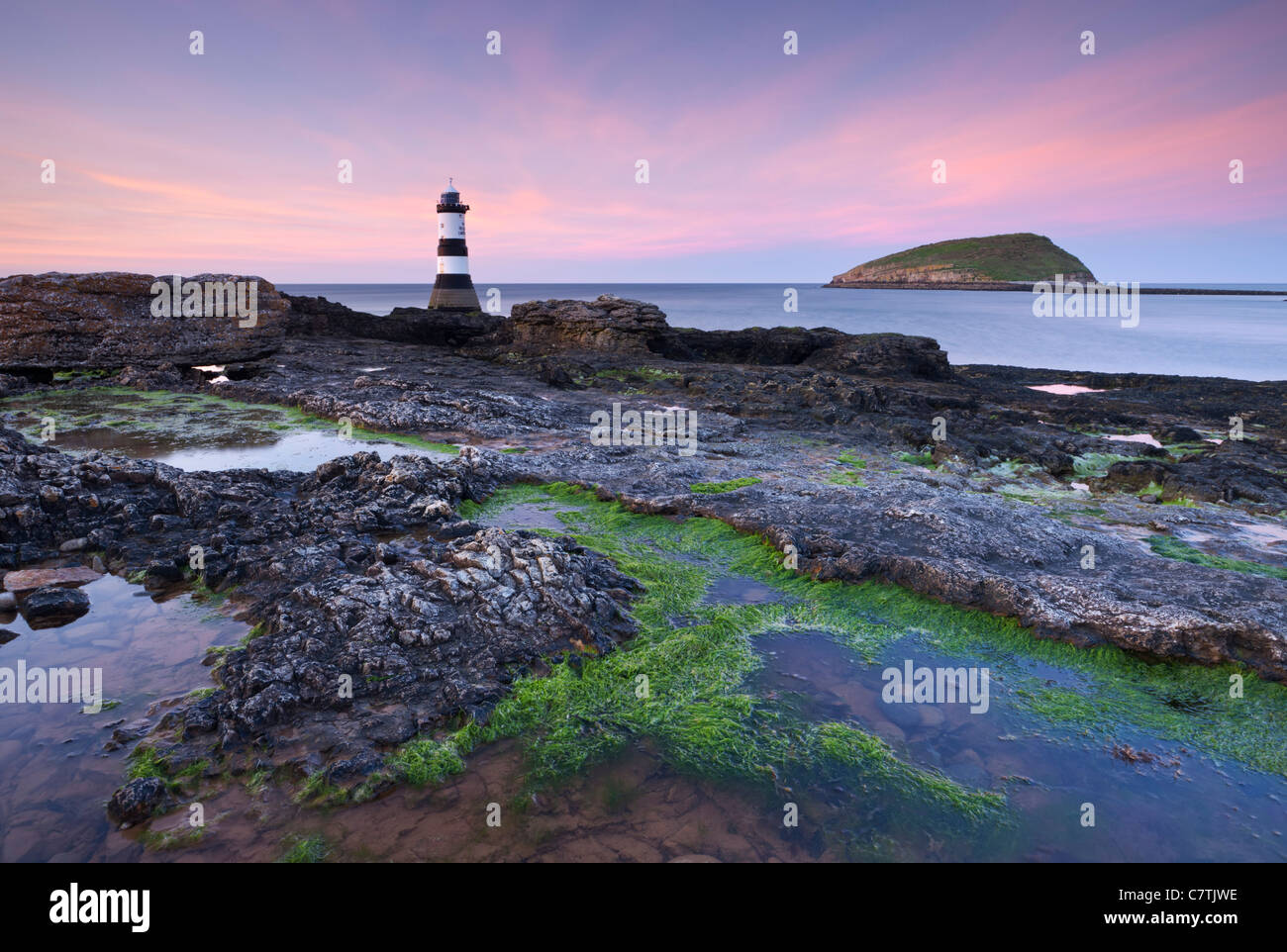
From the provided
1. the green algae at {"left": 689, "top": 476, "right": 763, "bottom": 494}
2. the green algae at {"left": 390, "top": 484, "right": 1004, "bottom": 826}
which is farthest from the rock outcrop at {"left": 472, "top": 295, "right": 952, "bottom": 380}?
the green algae at {"left": 390, "top": 484, "right": 1004, "bottom": 826}

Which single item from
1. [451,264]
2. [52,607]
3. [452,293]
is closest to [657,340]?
[452,293]

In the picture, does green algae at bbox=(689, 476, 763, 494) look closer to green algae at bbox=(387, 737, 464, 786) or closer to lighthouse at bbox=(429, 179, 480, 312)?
green algae at bbox=(387, 737, 464, 786)

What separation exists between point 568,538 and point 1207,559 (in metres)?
9.78

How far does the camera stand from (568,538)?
10078mm

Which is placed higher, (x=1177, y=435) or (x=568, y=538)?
(x=1177, y=435)

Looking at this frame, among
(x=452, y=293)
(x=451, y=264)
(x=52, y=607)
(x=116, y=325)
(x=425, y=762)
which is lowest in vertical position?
(x=425, y=762)

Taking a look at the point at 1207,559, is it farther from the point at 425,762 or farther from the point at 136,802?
the point at 136,802

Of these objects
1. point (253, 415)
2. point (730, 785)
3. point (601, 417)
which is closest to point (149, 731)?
point (730, 785)

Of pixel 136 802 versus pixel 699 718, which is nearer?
pixel 136 802

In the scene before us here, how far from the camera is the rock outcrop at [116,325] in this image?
982 inches

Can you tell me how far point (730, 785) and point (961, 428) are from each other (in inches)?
626

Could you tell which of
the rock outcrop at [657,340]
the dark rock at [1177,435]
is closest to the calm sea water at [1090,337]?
the rock outcrop at [657,340]

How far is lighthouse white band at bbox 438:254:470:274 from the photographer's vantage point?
183 feet

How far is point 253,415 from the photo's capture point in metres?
20.8
